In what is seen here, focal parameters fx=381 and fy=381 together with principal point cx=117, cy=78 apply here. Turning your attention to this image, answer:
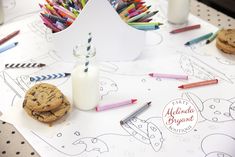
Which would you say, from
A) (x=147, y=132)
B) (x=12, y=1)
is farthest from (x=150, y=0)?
(x=147, y=132)

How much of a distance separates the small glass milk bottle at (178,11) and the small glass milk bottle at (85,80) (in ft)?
1.09

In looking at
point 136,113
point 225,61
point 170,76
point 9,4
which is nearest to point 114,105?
point 136,113

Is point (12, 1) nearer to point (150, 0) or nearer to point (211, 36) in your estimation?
point (150, 0)

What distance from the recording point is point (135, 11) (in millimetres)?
821

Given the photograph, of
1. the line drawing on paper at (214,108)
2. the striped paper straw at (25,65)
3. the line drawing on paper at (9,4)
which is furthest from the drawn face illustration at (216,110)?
the line drawing on paper at (9,4)

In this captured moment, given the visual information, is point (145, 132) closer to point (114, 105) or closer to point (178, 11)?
point (114, 105)

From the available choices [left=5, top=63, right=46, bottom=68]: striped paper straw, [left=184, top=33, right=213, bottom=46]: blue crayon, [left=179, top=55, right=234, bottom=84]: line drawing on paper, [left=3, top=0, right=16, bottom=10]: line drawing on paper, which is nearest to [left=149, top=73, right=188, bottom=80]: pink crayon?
[left=179, top=55, right=234, bottom=84]: line drawing on paper

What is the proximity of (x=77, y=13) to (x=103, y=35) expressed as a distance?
7 cm

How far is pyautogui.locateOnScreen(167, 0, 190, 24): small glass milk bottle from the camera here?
3.06 ft

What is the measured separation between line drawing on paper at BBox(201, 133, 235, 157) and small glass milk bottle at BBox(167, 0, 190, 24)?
0.38 meters

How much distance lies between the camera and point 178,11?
944mm

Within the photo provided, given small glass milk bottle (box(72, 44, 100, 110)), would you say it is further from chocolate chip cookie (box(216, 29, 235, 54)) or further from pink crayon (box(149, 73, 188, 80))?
chocolate chip cookie (box(216, 29, 235, 54))

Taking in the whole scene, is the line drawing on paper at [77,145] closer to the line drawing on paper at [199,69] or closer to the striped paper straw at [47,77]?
the striped paper straw at [47,77]

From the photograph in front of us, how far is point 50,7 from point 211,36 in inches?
15.2
